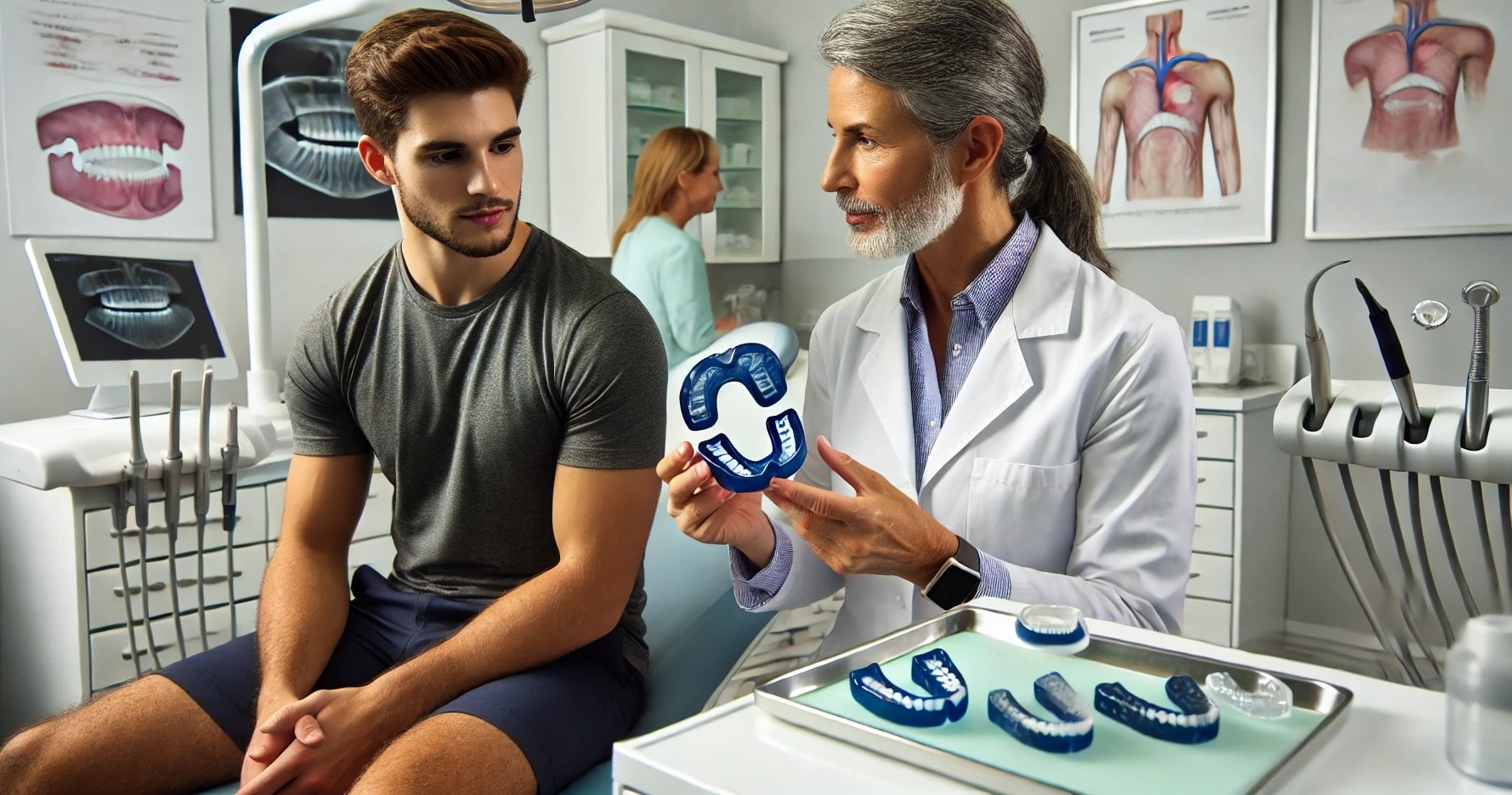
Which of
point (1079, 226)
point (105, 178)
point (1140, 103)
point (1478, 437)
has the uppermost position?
point (1140, 103)

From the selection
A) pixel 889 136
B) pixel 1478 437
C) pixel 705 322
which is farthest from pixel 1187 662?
pixel 705 322

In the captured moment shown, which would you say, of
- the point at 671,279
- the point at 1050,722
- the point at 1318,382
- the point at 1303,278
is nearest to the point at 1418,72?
the point at 1303,278

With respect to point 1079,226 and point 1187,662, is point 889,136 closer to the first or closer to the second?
point 1079,226

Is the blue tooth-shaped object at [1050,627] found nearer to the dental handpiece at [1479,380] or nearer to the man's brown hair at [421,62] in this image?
the dental handpiece at [1479,380]

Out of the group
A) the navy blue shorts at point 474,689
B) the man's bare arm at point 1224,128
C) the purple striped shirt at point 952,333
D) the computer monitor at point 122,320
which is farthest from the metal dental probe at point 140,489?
the man's bare arm at point 1224,128

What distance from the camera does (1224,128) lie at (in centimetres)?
336

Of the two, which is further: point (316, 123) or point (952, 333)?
point (316, 123)

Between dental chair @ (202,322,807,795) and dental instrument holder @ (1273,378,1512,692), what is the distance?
660 millimetres

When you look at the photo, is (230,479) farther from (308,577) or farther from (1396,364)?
(1396,364)

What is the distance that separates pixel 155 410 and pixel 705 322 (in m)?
1.57

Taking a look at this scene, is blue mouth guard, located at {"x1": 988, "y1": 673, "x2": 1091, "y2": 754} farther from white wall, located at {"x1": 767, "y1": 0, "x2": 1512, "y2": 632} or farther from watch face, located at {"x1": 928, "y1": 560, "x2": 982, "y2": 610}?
white wall, located at {"x1": 767, "y1": 0, "x2": 1512, "y2": 632}

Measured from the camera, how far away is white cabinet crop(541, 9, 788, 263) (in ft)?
12.6

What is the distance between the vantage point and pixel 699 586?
60.1 inches

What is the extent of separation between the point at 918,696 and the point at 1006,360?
0.76m
